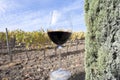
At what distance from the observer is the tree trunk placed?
317 centimetres

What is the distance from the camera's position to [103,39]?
10.9 ft

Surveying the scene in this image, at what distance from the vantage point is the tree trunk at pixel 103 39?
10.4 ft

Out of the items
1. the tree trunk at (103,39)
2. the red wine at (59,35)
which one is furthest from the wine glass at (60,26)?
the tree trunk at (103,39)

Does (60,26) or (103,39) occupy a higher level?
(60,26)

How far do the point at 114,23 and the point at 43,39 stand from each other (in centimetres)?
1872

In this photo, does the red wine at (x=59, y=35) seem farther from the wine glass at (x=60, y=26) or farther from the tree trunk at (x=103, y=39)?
the tree trunk at (x=103, y=39)

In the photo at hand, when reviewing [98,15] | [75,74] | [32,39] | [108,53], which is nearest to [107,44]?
[108,53]

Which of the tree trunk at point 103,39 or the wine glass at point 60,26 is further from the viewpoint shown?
the tree trunk at point 103,39

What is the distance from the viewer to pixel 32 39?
68.1 ft

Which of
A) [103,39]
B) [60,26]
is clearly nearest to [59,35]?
[60,26]

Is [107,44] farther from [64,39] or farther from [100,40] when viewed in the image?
[64,39]

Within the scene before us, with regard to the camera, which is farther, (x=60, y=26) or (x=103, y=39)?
(x=103, y=39)

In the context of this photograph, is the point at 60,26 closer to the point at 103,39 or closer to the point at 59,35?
the point at 59,35

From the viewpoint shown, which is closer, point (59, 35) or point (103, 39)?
point (59, 35)
